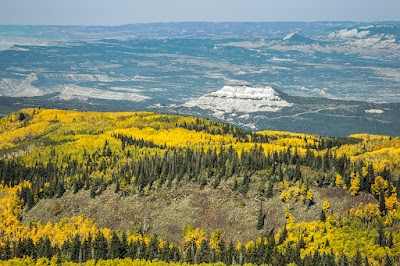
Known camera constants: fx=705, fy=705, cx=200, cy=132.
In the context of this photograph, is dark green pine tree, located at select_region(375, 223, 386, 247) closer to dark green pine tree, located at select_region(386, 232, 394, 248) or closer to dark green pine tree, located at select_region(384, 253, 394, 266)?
dark green pine tree, located at select_region(386, 232, 394, 248)

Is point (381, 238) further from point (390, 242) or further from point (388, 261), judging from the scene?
point (388, 261)

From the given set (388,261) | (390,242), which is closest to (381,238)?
(390,242)

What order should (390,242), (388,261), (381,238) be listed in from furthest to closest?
(381,238), (390,242), (388,261)

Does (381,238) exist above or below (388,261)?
above

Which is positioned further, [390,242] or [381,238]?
[381,238]

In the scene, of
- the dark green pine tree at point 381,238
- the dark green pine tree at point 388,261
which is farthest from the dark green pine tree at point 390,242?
the dark green pine tree at point 388,261

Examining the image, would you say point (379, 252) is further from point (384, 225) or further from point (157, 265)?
point (157, 265)

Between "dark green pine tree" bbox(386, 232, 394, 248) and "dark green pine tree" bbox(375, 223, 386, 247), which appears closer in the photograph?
"dark green pine tree" bbox(386, 232, 394, 248)

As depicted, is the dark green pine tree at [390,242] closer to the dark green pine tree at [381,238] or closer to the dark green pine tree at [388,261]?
the dark green pine tree at [381,238]

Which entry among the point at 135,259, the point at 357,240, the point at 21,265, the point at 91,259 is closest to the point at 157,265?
the point at 135,259

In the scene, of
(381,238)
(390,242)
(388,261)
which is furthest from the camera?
(381,238)

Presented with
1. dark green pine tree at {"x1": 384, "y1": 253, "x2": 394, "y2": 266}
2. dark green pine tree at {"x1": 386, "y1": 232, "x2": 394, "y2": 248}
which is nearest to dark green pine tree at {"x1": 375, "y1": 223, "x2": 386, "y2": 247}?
dark green pine tree at {"x1": 386, "y1": 232, "x2": 394, "y2": 248}
